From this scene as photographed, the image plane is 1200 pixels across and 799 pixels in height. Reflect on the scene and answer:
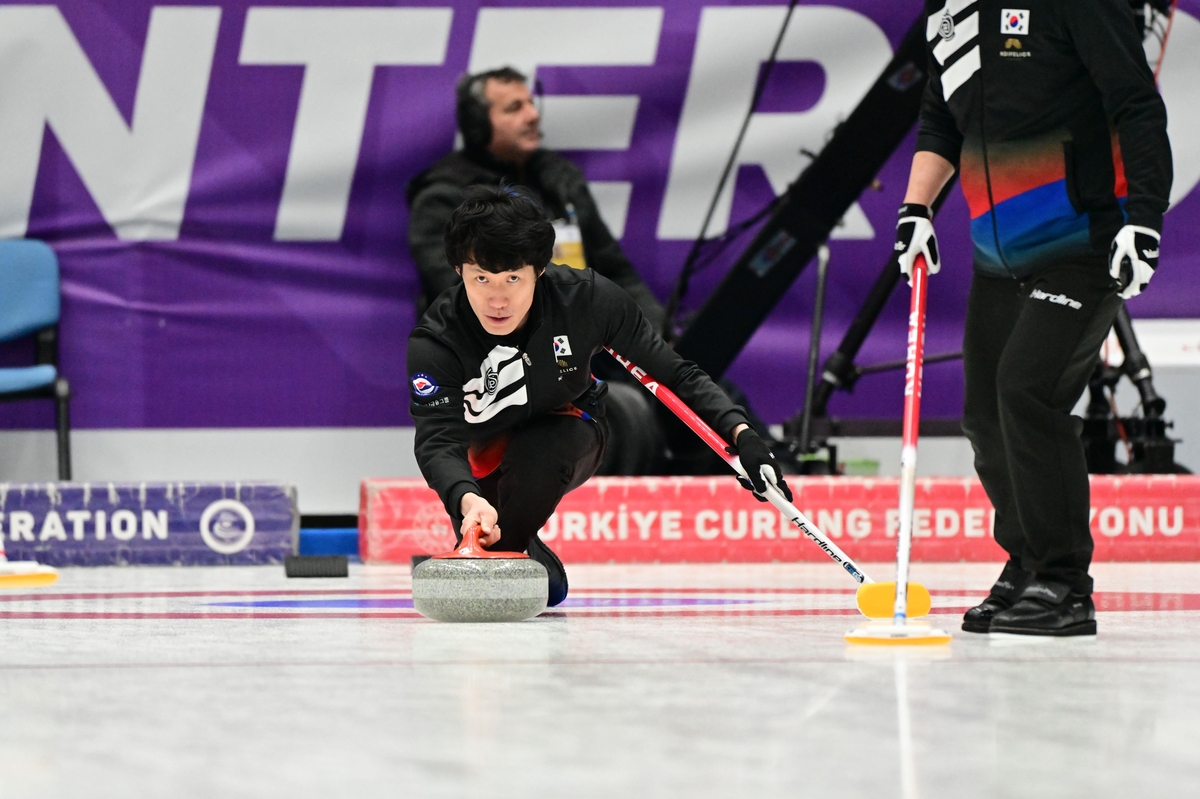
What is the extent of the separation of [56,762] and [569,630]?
52.4 inches

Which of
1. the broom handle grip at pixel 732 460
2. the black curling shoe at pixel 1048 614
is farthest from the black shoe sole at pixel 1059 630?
the broom handle grip at pixel 732 460

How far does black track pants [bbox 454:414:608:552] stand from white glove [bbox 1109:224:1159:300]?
1.20 metres

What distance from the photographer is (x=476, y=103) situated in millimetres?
5637

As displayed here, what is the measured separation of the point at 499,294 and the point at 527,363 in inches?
8.7

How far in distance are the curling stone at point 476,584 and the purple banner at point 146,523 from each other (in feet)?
7.63

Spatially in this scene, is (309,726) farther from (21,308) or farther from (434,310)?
(21,308)

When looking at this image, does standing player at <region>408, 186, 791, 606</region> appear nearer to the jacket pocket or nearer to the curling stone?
the curling stone

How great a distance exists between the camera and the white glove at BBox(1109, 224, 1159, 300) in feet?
8.09

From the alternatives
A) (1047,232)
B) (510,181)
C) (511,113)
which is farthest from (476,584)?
(511,113)

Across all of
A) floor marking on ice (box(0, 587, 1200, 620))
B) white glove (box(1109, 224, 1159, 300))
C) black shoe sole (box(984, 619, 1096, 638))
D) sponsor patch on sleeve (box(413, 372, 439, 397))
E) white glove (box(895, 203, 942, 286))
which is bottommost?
black shoe sole (box(984, 619, 1096, 638))

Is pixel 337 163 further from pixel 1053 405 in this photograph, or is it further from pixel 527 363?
pixel 1053 405

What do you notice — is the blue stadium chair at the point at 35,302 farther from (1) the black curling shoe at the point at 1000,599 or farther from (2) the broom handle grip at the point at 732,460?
(1) the black curling shoe at the point at 1000,599

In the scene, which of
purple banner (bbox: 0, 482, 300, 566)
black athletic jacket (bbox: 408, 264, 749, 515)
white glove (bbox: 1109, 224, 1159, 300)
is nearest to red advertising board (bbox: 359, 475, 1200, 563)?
purple banner (bbox: 0, 482, 300, 566)

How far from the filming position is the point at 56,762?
144 centimetres
